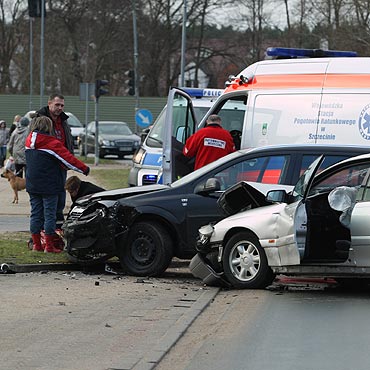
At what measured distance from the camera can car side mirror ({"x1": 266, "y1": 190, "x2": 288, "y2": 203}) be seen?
1158 centimetres

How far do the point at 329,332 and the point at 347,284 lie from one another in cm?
349

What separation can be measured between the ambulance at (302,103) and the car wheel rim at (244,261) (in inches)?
144

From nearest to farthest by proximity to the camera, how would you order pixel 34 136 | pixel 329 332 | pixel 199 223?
pixel 329 332, pixel 199 223, pixel 34 136

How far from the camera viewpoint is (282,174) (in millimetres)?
12836

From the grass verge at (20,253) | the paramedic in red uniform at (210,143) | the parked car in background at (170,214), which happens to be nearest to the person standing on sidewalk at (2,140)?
the grass verge at (20,253)

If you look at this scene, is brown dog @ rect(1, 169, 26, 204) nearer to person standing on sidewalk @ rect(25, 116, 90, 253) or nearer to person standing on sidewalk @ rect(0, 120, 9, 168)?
person standing on sidewalk @ rect(25, 116, 90, 253)

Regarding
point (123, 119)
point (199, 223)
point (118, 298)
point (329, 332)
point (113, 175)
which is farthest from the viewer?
point (123, 119)

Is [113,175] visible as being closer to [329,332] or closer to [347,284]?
[347,284]

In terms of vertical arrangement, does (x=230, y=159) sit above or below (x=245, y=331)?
above

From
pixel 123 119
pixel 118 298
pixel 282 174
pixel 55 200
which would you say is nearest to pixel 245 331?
pixel 118 298

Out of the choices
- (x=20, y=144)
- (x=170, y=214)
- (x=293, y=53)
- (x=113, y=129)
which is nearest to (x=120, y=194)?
(x=170, y=214)

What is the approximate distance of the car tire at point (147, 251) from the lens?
12.8m

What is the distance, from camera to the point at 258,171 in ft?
42.3

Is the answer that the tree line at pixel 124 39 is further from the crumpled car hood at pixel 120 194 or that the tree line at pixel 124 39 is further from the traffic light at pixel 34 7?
the crumpled car hood at pixel 120 194
